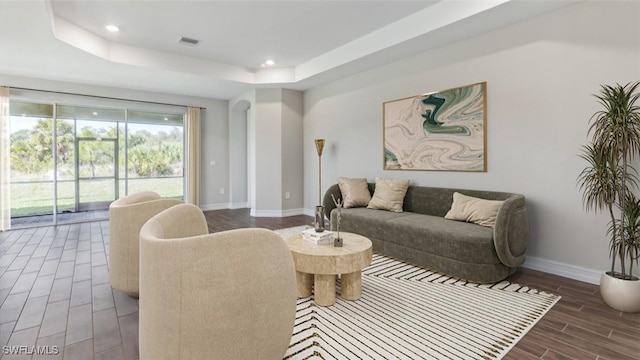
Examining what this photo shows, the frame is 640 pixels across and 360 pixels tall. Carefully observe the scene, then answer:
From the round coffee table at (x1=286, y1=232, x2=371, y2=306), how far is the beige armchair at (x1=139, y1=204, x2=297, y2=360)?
99 centimetres

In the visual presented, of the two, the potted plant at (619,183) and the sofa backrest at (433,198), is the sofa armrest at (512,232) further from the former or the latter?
the potted plant at (619,183)

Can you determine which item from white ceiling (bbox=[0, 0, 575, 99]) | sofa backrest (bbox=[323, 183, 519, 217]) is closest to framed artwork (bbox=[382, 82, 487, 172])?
sofa backrest (bbox=[323, 183, 519, 217])

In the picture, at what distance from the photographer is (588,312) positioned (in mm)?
2406

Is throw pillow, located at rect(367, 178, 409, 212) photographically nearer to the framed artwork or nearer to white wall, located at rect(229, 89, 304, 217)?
the framed artwork

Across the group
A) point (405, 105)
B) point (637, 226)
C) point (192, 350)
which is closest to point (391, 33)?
point (405, 105)

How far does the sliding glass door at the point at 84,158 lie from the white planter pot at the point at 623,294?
24.2 ft

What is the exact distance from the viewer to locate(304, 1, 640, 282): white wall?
9.57 ft

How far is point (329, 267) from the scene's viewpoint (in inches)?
95.9

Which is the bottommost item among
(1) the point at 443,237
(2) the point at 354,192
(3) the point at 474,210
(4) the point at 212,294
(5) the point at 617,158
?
(1) the point at 443,237

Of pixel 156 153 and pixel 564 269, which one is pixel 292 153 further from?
pixel 564 269

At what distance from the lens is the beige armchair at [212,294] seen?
1248 mm

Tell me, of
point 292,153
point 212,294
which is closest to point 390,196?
point 292,153

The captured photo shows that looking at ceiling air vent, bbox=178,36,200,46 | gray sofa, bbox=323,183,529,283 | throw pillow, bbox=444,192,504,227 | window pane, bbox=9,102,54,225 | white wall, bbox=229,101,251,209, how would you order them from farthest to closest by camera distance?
white wall, bbox=229,101,251,209, window pane, bbox=9,102,54,225, ceiling air vent, bbox=178,36,200,46, throw pillow, bbox=444,192,504,227, gray sofa, bbox=323,183,529,283

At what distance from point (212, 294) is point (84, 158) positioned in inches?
258
